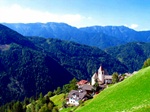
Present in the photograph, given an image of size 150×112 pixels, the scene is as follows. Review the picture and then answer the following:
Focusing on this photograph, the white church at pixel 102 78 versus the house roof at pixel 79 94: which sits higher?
the white church at pixel 102 78

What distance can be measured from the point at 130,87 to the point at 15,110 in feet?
292

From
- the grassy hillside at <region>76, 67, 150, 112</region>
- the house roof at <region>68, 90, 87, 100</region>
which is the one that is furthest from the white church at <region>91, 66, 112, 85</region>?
the grassy hillside at <region>76, 67, 150, 112</region>

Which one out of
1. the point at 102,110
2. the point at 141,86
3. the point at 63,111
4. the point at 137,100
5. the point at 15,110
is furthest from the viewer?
the point at 15,110

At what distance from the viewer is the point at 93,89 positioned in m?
117

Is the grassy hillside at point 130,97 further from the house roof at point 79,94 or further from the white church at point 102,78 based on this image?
the white church at point 102,78

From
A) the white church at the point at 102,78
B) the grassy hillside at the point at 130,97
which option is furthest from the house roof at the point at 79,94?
the grassy hillside at the point at 130,97

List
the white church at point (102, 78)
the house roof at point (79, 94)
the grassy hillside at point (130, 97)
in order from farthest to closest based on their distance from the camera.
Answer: the white church at point (102, 78)
the house roof at point (79, 94)
the grassy hillside at point (130, 97)

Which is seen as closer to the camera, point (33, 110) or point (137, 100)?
point (137, 100)

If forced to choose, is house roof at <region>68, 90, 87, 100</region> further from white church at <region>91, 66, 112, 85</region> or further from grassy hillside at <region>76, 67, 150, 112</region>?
grassy hillside at <region>76, 67, 150, 112</region>

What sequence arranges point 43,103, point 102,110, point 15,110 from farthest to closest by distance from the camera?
point 15,110
point 43,103
point 102,110

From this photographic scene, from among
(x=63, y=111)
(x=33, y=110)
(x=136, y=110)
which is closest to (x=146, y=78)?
A: (x=136, y=110)

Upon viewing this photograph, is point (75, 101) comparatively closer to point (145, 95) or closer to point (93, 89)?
point (93, 89)

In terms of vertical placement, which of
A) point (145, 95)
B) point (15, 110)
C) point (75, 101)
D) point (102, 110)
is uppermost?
point (145, 95)

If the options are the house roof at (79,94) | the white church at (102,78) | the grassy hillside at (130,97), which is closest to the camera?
the grassy hillside at (130,97)
